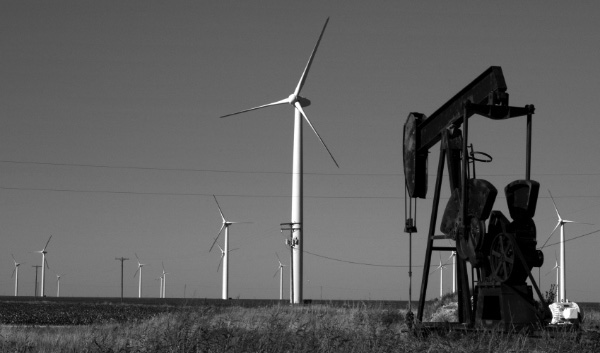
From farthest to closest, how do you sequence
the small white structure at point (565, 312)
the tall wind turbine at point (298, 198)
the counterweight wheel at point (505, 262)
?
1. the tall wind turbine at point (298, 198)
2. the small white structure at point (565, 312)
3. the counterweight wheel at point (505, 262)

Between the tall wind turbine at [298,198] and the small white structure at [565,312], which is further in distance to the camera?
the tall wind turbine at [298,198]

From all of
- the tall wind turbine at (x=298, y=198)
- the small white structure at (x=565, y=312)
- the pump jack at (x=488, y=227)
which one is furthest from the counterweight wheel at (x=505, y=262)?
the tall wind turbine at (x=298, y=198)

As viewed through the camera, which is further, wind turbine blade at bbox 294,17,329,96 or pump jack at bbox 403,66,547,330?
wind turbine blade at bbox 294,17,329,96

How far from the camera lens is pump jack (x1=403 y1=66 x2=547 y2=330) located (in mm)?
12688

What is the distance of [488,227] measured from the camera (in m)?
13.3

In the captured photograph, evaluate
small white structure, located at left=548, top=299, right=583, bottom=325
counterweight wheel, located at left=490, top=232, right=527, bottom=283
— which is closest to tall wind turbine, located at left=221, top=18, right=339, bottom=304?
small white structure, located at left=548, top=299, right=583, bottom=325

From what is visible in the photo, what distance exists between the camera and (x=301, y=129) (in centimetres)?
5231

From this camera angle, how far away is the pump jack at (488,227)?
41.6 feet

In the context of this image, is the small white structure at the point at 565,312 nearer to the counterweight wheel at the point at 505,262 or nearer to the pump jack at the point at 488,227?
the pump jack at the point at 488,227

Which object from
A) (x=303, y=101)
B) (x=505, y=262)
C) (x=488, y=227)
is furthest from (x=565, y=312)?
(x=303, y=101)

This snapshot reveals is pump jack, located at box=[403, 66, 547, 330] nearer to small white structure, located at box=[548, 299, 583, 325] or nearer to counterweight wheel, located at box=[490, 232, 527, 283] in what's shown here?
counterweight wheel, located at box=[490, 232, 527, 283]

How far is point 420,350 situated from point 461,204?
3.05 meters

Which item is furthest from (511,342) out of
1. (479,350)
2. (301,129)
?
(301,129)

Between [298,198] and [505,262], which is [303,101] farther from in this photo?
[505,262]
